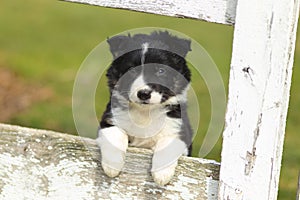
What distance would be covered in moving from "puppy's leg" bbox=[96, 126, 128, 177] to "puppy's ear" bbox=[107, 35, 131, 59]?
20.8 inches

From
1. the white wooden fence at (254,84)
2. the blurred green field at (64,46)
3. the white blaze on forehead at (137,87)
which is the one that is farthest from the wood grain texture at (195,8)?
the blurred green field at (64,46)

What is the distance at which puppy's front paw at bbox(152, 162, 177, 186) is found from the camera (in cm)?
333

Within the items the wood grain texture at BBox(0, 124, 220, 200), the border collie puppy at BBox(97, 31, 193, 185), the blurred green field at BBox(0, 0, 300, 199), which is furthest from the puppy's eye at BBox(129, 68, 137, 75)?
the blurred green field at BBox(0, 0, 300, 199)

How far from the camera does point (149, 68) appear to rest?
3.93 metres

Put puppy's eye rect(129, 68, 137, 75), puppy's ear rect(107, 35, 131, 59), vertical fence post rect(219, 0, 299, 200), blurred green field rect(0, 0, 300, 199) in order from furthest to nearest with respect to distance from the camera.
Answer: blurred green field rect(0, 0, 300, 199), puppy's ear rect(107, 35, 131, 59), puppy's eye rect(129, 68, 137, 75), vertical fence post rect(219, 0, 299, 200)

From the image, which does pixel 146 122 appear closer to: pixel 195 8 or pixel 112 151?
pixel 112 151

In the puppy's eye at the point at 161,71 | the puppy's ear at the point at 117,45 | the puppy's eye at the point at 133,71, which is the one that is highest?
the puppy's ear at the point at 117,45

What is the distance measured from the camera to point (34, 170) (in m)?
3.54

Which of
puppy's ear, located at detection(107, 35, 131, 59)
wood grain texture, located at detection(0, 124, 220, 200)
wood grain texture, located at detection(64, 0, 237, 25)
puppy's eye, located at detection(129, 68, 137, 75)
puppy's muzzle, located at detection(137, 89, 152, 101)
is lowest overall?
wood grain texture, located at detection(0, 124, 220, 200)

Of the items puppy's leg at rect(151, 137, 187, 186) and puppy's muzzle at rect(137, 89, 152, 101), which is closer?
puppy's leg at rect(151, 137, 187, 186)

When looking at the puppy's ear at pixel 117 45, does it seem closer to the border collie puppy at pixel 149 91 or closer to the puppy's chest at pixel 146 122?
the border collie puppy at pixel 149 91

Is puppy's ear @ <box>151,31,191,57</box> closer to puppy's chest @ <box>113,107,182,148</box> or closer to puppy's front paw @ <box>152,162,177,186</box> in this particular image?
puppy's chest @ <box>113,107,182,148</box>

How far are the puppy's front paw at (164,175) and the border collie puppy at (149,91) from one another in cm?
38

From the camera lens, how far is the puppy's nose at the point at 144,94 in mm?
3805
